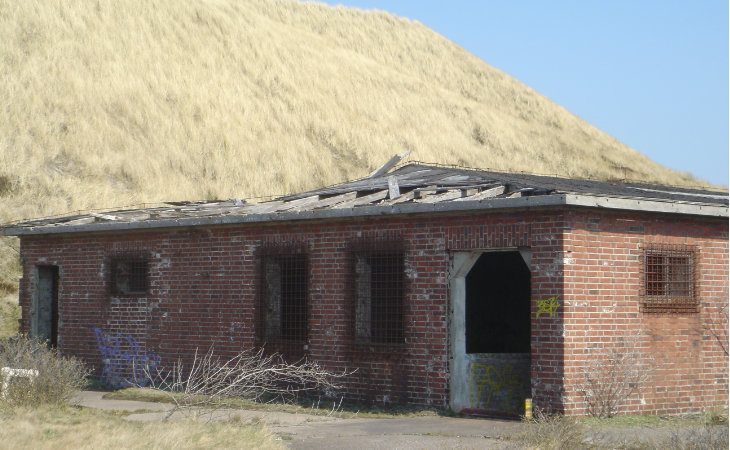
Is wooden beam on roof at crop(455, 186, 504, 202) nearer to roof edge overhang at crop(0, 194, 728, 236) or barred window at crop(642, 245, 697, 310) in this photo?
roof edge overhang at crop(0, 194, 728, 236)

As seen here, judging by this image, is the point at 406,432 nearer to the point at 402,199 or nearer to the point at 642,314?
the point at 642,314

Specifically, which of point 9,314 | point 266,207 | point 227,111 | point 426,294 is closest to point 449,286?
point 426,294

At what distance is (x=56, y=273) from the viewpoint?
20.0 meters

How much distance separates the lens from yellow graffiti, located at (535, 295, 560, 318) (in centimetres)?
1237

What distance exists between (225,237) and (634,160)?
4826cm

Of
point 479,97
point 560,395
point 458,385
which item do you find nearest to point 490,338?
point 458,385

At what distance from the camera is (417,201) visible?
1407 cm

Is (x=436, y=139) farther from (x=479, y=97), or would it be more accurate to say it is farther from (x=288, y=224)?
(x=288, y=224)

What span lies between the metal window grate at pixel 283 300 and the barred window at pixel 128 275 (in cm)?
284

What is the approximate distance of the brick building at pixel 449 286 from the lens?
1255 cm

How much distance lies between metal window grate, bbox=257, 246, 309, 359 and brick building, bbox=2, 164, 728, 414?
3 cm

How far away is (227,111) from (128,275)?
27.4 m

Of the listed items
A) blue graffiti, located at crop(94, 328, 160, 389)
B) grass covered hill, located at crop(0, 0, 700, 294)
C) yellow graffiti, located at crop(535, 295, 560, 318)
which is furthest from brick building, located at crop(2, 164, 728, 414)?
grass covered hill, located at crop(0, 0, 700, 294)

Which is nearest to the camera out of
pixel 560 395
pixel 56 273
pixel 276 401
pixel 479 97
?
pixel 560 395
